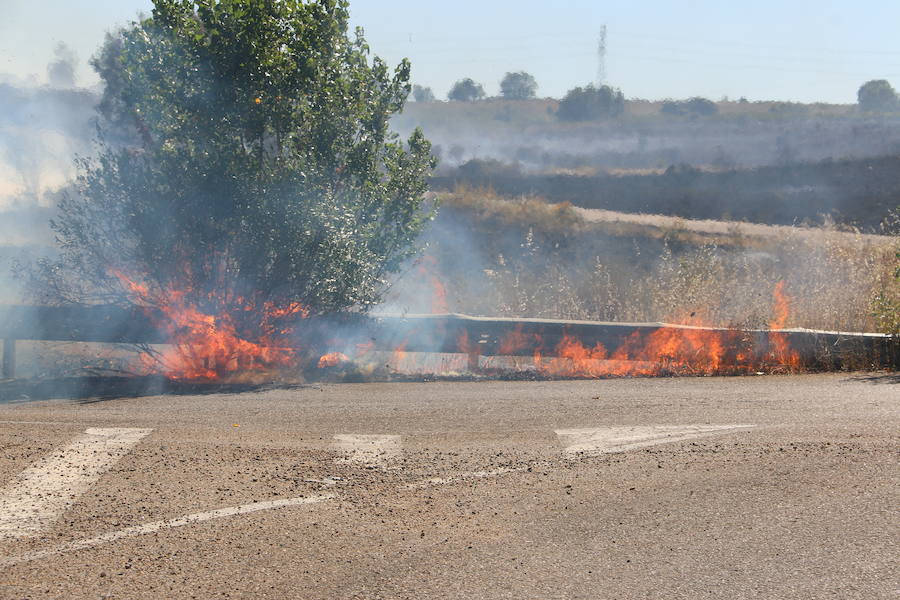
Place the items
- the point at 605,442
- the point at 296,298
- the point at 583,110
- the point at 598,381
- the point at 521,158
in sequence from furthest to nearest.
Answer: the point at 583,110
the point at 521,158
the point at 296,298
the point at 598,381
the point at 605,442

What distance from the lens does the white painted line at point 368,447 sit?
271 inches

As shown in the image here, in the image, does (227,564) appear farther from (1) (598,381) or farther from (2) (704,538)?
(1) (598,381)

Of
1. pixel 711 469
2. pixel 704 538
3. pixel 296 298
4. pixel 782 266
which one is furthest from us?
pixel 782 266

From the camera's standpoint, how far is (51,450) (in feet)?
22.6

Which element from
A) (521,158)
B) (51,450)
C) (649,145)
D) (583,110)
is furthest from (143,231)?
(583,110)

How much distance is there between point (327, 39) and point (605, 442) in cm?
722

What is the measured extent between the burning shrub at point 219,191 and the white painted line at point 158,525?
5.92m

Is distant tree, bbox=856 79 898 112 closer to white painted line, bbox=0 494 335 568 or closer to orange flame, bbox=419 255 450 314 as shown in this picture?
orange flame, bbox=419 255 450 314

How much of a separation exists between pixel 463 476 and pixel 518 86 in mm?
106105

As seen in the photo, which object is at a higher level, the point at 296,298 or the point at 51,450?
the point at 296,298

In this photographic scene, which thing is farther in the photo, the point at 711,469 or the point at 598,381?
the point at 598,381

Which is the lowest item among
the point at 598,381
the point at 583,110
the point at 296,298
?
the point at 598,381

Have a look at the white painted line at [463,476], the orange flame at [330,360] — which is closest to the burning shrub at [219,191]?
the orange flame at [330,360]

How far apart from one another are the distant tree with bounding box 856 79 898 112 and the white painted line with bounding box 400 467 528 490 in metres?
82.0
